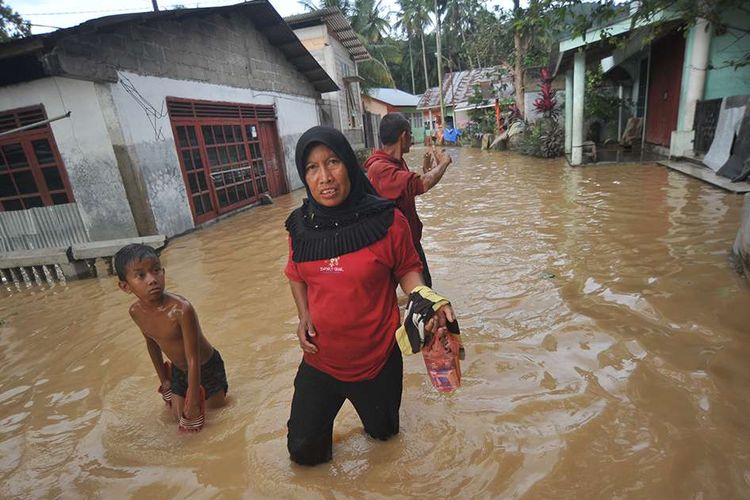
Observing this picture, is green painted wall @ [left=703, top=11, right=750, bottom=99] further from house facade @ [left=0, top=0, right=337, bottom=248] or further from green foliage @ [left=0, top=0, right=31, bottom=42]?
green foliage @ [left=0, top=0, right=31, bottom=42]

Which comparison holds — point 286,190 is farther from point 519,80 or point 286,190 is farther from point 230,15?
point 519,80

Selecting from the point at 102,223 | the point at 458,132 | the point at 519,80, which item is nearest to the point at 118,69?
the point at 102,223

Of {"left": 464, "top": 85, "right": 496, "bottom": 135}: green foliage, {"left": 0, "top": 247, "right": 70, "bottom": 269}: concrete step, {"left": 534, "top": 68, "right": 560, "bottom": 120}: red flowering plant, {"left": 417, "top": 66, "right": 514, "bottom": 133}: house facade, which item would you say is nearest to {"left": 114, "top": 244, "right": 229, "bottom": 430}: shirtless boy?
{"left": 0, "top": 247, "right": 70, "bottom": 269}: concrete step

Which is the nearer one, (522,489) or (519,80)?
(522,489)

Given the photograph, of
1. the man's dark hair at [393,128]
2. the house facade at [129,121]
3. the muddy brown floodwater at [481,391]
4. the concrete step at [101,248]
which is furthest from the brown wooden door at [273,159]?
the man's dark hair at [393,128]

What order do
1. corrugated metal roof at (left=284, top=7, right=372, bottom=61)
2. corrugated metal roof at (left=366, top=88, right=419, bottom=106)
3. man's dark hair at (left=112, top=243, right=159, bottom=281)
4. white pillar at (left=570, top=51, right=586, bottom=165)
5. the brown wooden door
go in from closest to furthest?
man's dark hair at (left=112, top=243, right=159, bottom=281) → white pillar at (left=570, top=51, right=586, bottom=165) → the brown wooden door → corrugated metal roof at (left=284, top=7, right=372, bottom=61) → corrugated metal roof at (left=366, top=88, right=419, bottom=106)

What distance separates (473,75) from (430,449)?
113ft

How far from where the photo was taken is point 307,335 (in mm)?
1942

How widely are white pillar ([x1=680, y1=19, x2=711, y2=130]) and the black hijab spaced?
10.8m

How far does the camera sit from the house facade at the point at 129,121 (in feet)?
22.2

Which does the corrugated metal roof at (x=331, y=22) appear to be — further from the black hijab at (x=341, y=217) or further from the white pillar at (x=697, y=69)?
the black hijab at (x=341, y=217)

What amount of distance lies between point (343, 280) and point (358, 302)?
113 mm

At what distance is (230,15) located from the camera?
Result: 10695mm

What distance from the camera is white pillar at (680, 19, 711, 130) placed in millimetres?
9133
